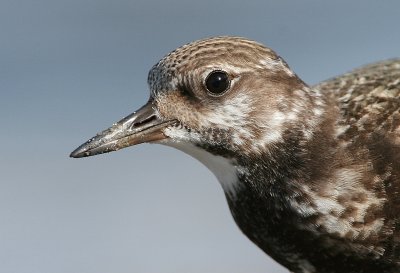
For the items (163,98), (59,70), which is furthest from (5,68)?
(163,98)

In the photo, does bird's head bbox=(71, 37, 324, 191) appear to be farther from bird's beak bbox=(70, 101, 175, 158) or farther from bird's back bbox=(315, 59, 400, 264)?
bird's back bbox=(315, 59, 400, 264)

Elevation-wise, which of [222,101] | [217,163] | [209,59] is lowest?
[217,163]

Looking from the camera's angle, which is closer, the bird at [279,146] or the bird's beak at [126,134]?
the bird at [279,146]

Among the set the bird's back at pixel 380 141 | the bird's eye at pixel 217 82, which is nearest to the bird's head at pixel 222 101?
the bird's eye at pixel 217 82

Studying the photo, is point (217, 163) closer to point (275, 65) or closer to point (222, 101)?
point (222, 101)

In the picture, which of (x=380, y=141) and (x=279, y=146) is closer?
(x=279, y=146)

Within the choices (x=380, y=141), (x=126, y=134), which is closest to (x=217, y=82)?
(x=126, y=134)

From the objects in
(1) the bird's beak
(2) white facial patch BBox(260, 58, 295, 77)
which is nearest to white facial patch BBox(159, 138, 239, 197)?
(1) the bird's beak

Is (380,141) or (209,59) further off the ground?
(209,59)

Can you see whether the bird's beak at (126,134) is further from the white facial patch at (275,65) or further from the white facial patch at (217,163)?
the white facial patch at (275,65)

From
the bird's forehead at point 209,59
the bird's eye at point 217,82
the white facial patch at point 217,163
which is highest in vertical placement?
the bird's forehead at point 209,59
